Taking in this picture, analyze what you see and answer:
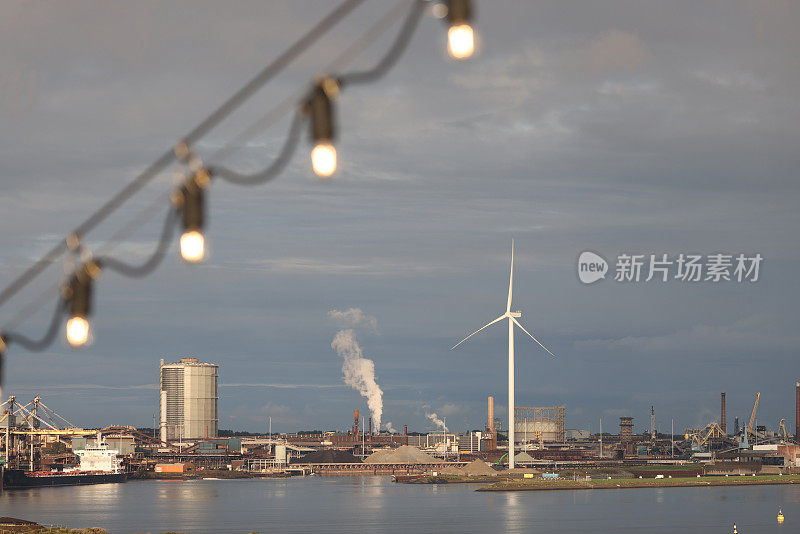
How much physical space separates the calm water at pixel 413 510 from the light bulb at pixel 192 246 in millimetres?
92806

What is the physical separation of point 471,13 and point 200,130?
314cm

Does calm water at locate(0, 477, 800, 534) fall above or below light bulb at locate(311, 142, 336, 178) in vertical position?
below

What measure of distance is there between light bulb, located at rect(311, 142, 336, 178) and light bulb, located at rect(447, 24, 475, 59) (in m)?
1.48

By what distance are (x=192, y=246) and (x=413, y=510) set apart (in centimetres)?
12231

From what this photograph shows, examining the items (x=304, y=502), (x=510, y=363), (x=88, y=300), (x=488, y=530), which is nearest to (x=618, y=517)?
(x=488, y=530)

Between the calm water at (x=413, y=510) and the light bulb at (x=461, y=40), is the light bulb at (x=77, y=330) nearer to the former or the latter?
the light bulb at (x=461, y=40)

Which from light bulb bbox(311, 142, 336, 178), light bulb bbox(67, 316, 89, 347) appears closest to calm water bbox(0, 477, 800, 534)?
light bulb bbox(67, 316, 89, 347)

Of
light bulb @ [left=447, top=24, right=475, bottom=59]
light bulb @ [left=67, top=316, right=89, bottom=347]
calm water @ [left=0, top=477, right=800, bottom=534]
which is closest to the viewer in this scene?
light bulb @ [left=447, top=24, right=475, bottom=59]

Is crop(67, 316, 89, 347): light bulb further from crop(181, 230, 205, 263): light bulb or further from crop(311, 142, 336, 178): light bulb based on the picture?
crop(311, 142, 336, 178): light bulb

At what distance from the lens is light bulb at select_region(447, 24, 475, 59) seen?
9.34 m

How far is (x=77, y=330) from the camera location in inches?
482

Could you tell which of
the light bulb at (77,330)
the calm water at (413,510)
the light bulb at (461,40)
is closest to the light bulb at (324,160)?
the light bulb at (461,40)

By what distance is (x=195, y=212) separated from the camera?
35.9 ft

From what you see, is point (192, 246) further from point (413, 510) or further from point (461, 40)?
point (413, 510)
